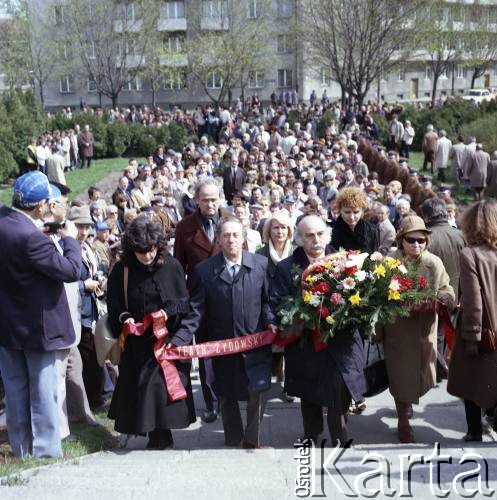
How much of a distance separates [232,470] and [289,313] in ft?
4.23

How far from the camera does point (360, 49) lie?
37094mm

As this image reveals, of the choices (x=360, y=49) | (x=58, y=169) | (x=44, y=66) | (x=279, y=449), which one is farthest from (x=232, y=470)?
(x=44, y=66)

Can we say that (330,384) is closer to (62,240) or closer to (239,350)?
(239,350)

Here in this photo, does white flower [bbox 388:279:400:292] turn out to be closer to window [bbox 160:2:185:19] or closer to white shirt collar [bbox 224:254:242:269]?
white shirt collar [bbox 224:254:242:269]

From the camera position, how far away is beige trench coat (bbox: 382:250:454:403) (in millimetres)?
6059

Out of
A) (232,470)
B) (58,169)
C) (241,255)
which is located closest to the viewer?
(232,470)

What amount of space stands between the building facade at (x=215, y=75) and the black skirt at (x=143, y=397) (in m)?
44.1

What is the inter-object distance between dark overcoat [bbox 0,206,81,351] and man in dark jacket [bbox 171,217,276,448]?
1.03 m

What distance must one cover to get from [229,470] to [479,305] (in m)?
2.24

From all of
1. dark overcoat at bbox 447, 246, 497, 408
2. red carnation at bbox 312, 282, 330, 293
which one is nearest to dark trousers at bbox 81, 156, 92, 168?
red carnation at bbox 312, 282, 330, 293

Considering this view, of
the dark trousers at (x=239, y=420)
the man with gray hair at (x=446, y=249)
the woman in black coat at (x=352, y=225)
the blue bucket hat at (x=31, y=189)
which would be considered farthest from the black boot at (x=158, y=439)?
the man with gray hair at (x=446, y=249)

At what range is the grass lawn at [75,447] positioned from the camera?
4766 millimetres

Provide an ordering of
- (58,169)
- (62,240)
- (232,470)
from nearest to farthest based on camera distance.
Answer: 1. (232,470)
2. (62,240)
3. (58,169)

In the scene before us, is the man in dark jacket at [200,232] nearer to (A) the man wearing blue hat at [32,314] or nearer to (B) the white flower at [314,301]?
(B) the white flower at [314,301]
